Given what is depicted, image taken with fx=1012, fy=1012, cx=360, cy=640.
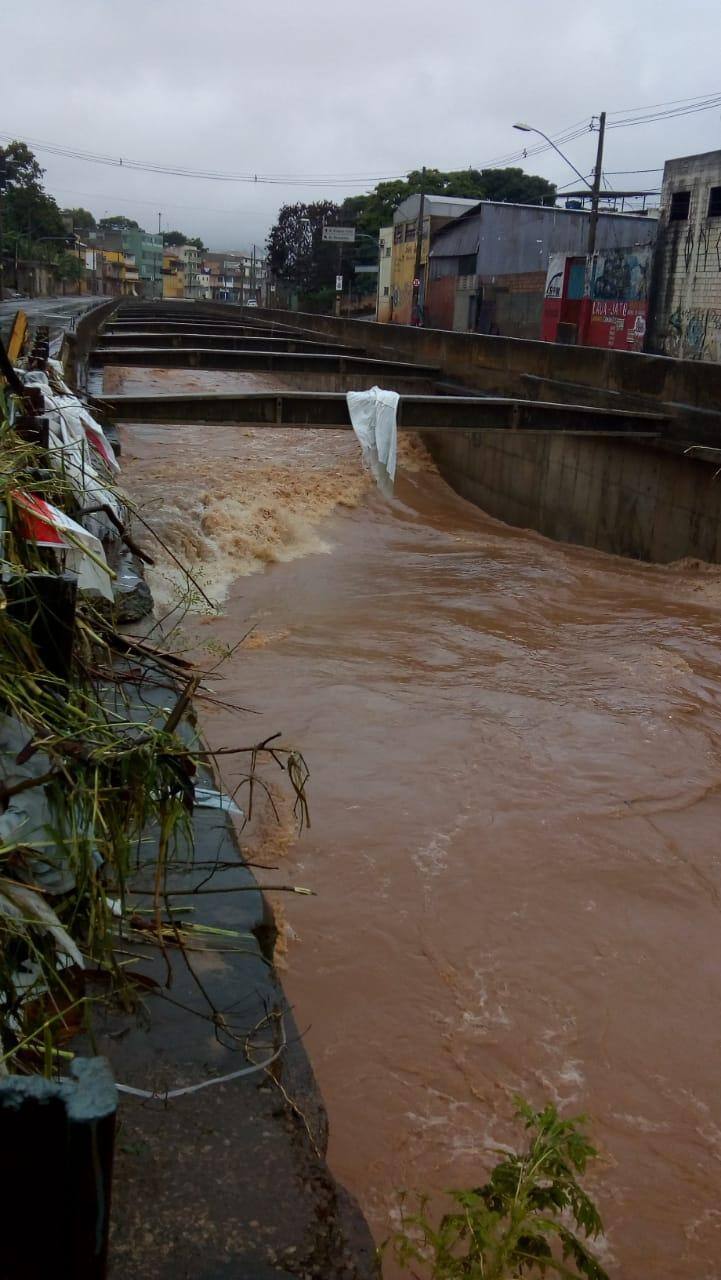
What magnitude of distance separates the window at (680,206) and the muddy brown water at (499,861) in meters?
18.9

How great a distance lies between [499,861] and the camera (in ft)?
20.4

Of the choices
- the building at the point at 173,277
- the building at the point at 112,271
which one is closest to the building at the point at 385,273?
the building at the point at 112,271

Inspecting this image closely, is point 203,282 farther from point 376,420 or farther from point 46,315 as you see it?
point 376,420

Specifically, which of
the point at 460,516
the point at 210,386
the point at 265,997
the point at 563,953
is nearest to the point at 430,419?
the point at 460,516

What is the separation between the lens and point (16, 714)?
269cm

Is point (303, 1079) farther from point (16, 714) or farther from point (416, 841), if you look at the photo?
point (416, 841)

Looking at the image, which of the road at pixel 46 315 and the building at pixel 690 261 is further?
the building at pixel 690 261

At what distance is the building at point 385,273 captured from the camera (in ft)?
193

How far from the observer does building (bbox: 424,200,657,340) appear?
133ft

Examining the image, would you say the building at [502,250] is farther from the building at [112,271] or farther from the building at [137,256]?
the building at [137,256]

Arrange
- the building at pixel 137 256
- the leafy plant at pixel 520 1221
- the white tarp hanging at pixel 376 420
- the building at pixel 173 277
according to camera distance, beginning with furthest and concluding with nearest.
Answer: the building at pixel 173 277, the building at pixel 137 256, the white tarp hanging at pixel 376 420, the leafy plant at pixel 520 1221

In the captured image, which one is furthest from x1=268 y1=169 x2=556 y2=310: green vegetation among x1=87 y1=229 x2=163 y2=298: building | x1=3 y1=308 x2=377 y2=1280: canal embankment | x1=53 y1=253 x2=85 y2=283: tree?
x1=3 y1=308 x2=377 y2=1280: canal embankment

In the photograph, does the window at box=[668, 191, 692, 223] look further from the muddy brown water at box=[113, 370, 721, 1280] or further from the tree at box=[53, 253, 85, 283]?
the tree at box=[53, 253, 85, 283]

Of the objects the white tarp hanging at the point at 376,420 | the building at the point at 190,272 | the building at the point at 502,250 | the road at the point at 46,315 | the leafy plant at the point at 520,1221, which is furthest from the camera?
the building at the point at 190,272
